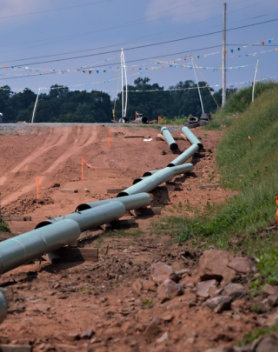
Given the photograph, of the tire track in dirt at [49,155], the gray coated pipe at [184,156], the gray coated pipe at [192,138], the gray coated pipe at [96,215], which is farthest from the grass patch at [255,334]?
the gray coated pipe at [192,138]

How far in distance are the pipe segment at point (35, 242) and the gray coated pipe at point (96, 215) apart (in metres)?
0.37

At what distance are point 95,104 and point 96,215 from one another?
63723 millimetres

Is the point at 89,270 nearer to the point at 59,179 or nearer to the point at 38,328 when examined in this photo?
the point at 38,328

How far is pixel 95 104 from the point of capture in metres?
73.7

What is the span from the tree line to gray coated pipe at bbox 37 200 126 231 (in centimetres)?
5437

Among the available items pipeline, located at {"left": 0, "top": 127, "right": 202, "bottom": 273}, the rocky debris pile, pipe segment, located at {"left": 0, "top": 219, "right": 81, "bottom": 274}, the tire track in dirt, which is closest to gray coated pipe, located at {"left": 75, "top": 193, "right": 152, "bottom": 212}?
pipeline, located at {"left": 0, "top": 127, "right": 202, "bottom": 273}

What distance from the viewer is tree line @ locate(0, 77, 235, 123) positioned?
234 ft

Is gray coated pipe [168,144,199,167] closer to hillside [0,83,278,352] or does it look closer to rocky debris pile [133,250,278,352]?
hillside [0,83,278,352]

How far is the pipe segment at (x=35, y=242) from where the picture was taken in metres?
8.23

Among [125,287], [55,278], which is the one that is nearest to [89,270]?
[55,278]

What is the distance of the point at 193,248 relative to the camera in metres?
9.28

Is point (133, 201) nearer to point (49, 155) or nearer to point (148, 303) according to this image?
point (148, 303)

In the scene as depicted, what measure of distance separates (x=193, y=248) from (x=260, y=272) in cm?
275

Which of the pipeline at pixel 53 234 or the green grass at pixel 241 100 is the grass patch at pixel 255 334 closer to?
the pipeline at pixel 53 234
